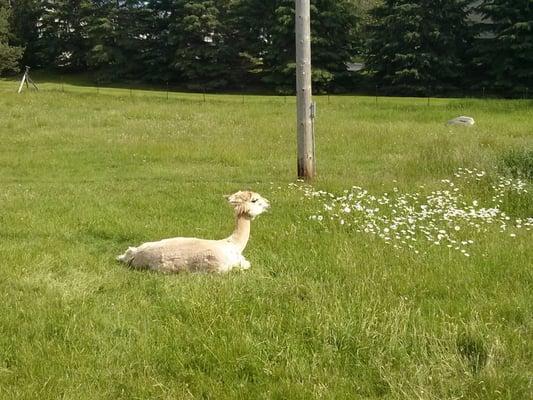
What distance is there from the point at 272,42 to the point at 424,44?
14072 mm

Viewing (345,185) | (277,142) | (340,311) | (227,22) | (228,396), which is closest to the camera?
(228,396)

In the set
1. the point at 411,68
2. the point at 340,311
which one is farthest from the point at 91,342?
the point at 411,68

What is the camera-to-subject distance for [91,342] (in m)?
5.01

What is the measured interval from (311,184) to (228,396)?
27.2 ft

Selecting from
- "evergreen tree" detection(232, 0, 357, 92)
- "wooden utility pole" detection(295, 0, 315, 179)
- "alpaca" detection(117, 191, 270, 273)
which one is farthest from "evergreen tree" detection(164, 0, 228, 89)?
"alpaca" detection(117, 191, 270, 273)

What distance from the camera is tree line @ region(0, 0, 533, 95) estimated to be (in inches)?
1779

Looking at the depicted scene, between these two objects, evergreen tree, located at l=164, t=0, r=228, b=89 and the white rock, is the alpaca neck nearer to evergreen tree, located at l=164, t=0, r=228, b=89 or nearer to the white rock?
the white rock

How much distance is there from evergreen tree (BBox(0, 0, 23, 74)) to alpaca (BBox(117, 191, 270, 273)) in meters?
61.5

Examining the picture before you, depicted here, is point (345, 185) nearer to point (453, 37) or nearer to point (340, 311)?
point (340, 311)

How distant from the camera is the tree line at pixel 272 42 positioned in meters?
45.2

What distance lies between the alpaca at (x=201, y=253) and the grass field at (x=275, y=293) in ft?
0.68

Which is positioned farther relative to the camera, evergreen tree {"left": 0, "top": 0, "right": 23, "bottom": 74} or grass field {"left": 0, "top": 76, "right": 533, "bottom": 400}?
evergreen tree {"left": 0, "top": 0, "right": 23, "bottom": 74}

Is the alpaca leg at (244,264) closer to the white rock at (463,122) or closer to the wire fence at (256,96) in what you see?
the white rock at (463,122)

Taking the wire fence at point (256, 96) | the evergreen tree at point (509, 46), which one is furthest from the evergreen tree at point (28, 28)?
the evergreen tree at point (509, 46)
